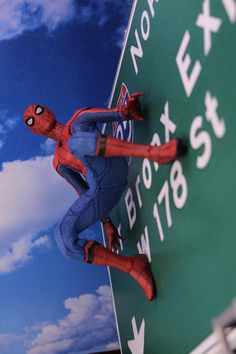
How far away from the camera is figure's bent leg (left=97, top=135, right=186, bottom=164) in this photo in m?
1.40

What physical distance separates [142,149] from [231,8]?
0.55 meters

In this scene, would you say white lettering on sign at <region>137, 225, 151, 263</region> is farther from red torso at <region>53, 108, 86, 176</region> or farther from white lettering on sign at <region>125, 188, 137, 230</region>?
red torso at <region>53, 108, 86, 176</region>

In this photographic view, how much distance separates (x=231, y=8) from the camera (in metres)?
1.04

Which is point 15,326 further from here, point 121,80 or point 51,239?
point 121,80

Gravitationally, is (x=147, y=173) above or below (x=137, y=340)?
above

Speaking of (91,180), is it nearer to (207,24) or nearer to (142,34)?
(142,34)

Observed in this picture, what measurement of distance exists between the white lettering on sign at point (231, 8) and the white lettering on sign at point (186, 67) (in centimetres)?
21

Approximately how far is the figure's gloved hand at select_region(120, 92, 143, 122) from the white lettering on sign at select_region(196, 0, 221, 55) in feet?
1.83

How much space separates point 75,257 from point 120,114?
1.90 ft

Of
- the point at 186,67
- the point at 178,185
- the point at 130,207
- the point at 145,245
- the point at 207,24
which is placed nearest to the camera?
the point at 207,24

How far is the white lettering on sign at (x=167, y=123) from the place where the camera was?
4.92 ft

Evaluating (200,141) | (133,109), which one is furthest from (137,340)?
(200,141)

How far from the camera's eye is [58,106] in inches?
112

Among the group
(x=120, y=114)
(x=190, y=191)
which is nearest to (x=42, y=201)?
(x=120, y=114)
